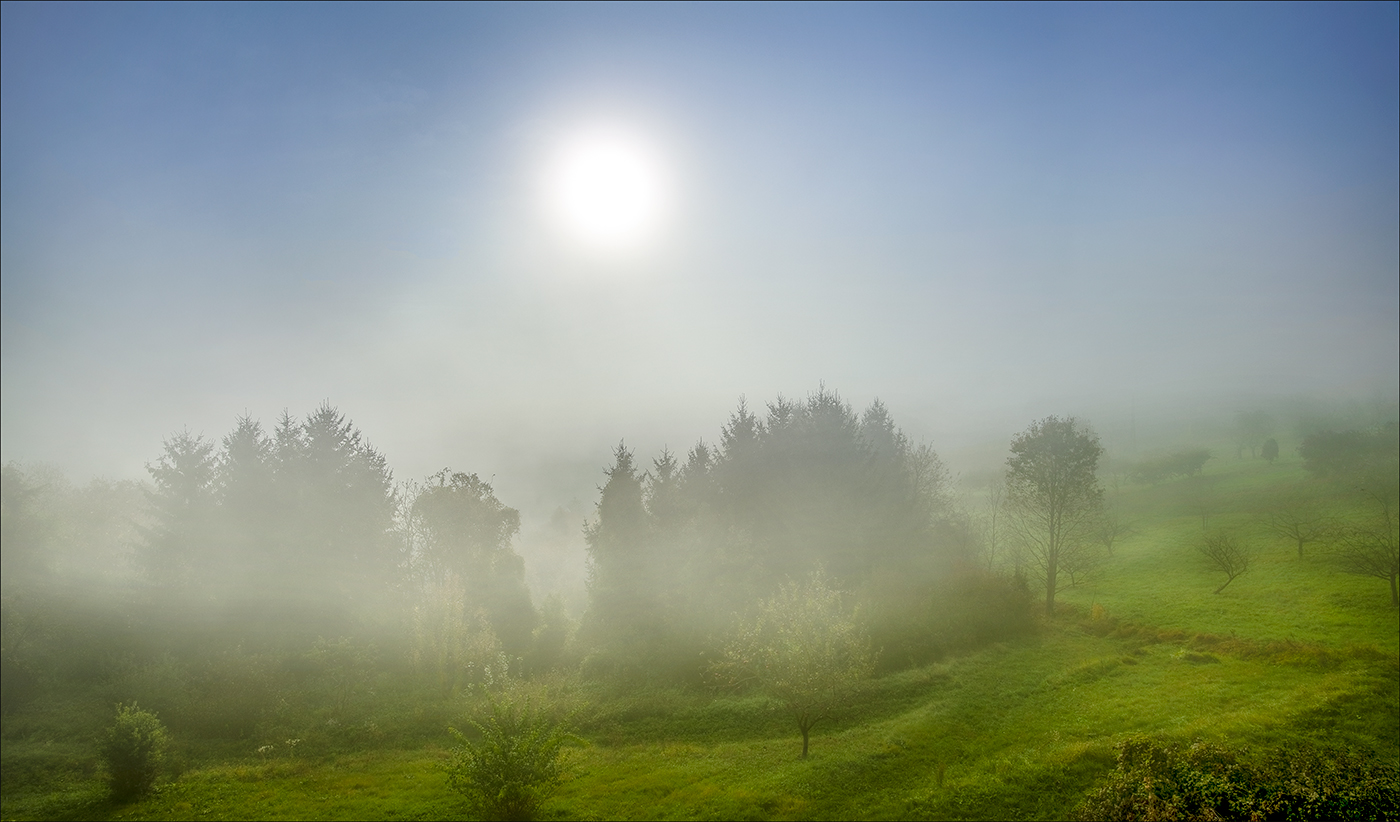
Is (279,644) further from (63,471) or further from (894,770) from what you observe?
(63,471)

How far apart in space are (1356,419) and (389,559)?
4854 inches

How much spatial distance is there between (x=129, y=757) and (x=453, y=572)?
2424cm

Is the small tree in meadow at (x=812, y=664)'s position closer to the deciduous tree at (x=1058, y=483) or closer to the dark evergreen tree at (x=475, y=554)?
the dark evergreen tree at (x=475, y=554)

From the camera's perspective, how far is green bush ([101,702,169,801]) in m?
21.2

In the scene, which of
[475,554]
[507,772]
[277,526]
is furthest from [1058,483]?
[277,526]

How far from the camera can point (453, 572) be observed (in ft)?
149

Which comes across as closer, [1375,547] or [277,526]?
[1375,547]

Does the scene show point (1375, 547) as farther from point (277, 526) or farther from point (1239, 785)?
point (277, 526)

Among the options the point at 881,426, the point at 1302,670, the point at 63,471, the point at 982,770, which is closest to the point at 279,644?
the point at 982,770

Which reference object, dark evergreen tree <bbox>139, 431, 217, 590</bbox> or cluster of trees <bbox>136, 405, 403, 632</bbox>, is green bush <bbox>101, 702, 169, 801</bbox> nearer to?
cluster of trees <bbox>136, 405, 403, 632</bbox>

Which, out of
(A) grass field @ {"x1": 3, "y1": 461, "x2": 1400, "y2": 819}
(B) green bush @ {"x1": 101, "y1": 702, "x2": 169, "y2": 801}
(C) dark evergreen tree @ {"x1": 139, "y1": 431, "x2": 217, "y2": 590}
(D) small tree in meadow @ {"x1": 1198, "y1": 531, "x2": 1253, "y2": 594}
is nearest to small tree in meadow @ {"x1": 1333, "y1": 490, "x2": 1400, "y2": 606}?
(A) grass field @ {"x1": 3, "y1": 461, "x2": 1400, "y2": 819}

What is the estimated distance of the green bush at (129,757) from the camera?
835 inches

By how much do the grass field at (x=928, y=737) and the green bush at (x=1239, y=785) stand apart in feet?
5.42

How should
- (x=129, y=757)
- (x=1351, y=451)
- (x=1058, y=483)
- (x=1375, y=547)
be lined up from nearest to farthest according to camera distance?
(x=129, y=757)
(x=1375, y=547)
(x=1058, y=483)
(x=1351, y=451)
